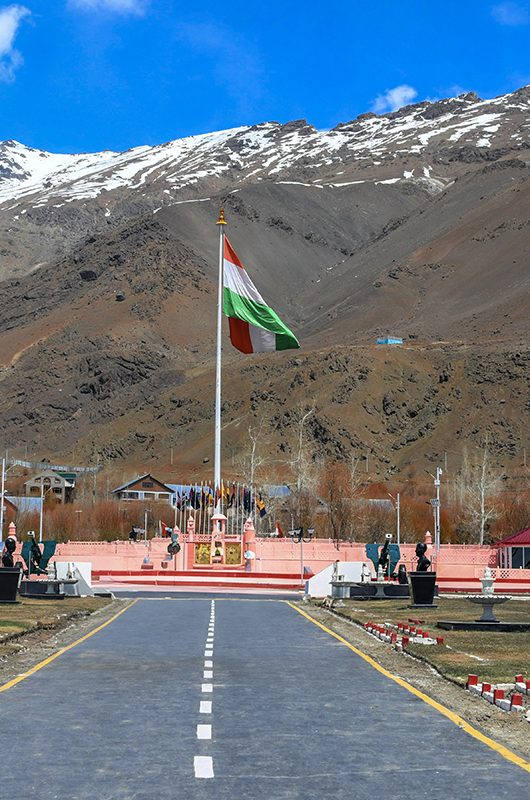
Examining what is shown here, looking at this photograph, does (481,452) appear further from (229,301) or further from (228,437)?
(229,301)

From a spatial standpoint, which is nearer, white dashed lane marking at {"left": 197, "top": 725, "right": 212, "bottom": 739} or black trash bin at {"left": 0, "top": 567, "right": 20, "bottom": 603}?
white dashed lane marking at {"left": 197, "top": 725, "right": 212, "bottom": 739}

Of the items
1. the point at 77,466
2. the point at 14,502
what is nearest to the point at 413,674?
the point at 14,502

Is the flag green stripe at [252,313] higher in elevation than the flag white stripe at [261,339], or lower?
higher

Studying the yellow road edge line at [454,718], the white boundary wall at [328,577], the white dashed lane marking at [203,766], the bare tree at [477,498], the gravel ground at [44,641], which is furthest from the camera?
the bare tree at [477,498]

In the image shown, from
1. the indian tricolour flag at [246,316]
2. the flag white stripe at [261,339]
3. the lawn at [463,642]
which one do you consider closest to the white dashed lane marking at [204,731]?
the lawn at [463,642]

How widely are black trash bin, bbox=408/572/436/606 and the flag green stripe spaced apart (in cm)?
2418

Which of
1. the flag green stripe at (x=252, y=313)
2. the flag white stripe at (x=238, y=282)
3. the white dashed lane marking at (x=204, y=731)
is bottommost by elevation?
the white dashed lane marking at (x=204, y=731)

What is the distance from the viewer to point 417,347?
591 feet

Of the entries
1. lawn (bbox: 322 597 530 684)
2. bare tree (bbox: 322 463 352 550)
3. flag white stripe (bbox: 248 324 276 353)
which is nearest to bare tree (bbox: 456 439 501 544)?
bare tree (bbox: 322 463 352 550)

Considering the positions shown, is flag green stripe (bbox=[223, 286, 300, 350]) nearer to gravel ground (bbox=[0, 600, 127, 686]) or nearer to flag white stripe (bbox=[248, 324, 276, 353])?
flag white stripe (bbox=[248, 324, 276, 353])

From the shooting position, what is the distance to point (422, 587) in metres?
38.3

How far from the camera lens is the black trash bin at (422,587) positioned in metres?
37.9

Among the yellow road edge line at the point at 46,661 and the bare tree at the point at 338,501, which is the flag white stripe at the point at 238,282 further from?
the bare tree at the point at 338,501

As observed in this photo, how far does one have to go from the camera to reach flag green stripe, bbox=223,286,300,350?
61.6 metres
